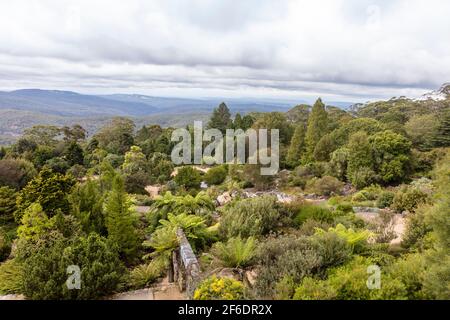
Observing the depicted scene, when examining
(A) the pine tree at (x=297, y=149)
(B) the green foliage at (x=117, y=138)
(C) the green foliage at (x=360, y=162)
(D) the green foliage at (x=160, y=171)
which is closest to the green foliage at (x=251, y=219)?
(C) the green foliage at (x=360, y=162)

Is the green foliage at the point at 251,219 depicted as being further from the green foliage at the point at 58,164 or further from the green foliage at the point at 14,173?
the green foliage at the point at 58,164

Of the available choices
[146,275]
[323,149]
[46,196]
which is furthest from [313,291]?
[323,149]

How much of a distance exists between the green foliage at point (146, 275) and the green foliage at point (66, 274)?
332 millimetres

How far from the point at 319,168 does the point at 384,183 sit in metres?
Answer: 4.39

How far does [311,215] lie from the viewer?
8742mm

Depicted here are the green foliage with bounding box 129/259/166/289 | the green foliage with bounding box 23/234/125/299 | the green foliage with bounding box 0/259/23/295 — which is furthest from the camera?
the green foliage with bounding box 129/259/166/289

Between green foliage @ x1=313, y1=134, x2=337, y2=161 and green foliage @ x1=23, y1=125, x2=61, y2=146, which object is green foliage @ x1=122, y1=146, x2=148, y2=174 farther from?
green foliage @ x1=23, y1=125, x2=61, y2=146

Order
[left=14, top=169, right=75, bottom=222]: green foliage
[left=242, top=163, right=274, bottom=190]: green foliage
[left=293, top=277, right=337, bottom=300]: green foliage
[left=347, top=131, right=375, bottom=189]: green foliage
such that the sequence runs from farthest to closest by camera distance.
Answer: [left=242, top=163, right=274, bottom=190]: green foliage → [left=347, top=131, right=375, bottom=189]: green foliage → [left=14, top=169, right=75, bottom=222]: green foliage → [left=293, top=277, right=337, bottom=300]: green foliage

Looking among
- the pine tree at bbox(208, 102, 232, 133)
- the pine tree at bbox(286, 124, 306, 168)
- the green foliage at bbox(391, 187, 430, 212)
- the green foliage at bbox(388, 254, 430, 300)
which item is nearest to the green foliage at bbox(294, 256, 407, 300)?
the green foliage at bbox(388, 254, 430, 300)

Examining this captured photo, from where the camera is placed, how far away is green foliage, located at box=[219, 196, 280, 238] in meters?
7.71

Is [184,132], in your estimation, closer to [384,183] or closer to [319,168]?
[319,168]

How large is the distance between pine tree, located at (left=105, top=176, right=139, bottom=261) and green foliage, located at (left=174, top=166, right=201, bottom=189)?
12001mm
